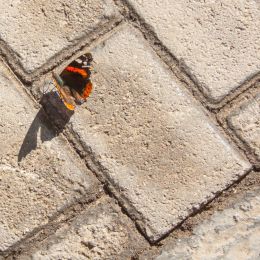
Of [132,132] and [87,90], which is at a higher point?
[87,90]

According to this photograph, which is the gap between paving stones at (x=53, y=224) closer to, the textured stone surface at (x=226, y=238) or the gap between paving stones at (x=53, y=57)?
the textured stone surface at (x=226, y=238)

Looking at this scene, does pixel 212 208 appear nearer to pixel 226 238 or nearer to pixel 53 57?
A: pixel 226 238

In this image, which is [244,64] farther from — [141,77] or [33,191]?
[33,191]

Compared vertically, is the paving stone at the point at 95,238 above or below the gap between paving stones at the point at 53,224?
below

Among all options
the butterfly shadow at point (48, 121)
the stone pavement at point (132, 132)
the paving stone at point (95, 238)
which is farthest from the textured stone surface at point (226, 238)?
the butterfly shadow at point (48, 121)

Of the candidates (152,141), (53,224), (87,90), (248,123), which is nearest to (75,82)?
(87,90)
